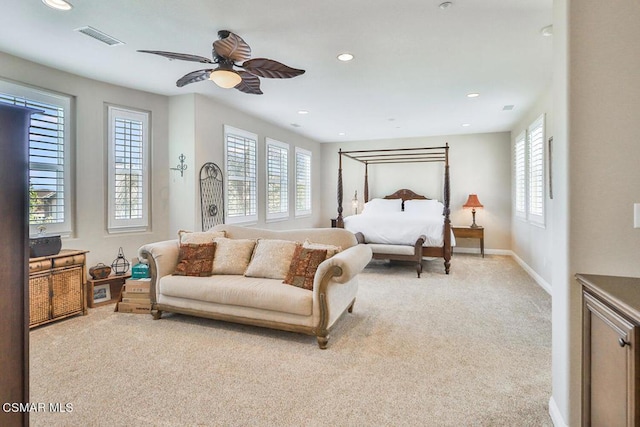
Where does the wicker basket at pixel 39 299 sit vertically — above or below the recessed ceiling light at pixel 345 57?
below

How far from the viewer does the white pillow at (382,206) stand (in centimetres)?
761

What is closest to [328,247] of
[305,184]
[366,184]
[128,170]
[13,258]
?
[13,258]

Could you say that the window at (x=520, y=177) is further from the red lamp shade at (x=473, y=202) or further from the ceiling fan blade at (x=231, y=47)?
the ceiling fan blade at (x=231, y=47)

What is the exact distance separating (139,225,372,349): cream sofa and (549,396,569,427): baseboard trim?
4.97 feet

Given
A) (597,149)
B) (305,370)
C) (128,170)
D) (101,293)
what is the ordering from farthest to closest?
(128,170) < (101,293) < (305,370) < (597,149)

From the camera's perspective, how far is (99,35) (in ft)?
10.0

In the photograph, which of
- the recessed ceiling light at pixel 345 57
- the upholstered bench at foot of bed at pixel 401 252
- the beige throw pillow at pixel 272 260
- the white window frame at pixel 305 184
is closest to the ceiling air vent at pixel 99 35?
the recessed ceiling light at pixel 345 57

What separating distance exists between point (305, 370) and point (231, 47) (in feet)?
8.63

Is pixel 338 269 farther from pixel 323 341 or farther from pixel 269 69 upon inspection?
pixel 269 69

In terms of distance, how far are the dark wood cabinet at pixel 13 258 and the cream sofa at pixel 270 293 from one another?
6.21 ft

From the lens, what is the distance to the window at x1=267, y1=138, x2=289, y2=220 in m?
6.73

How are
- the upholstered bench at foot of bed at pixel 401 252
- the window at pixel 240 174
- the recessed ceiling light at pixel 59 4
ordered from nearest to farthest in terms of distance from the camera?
the recessed ceiling light at pixel 59 4
the upholstered bench at foot of bed at pixel 401 252
the window at pixel 240 174

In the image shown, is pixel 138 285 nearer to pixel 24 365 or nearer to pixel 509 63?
pixel 24 365

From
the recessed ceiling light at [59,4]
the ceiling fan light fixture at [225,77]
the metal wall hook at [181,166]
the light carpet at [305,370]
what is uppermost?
the recessed ceiling light at [59,4]
